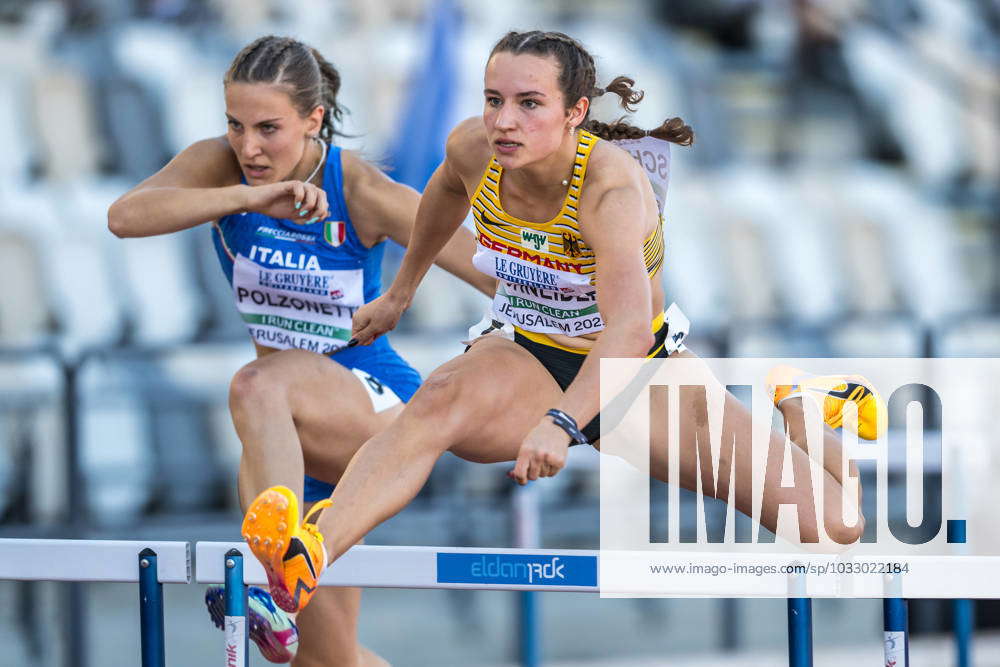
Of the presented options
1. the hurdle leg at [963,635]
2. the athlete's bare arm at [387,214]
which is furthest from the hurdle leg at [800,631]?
the hurdle leg at [963,635]

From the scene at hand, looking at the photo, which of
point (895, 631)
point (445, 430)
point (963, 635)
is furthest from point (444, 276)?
point (895, 631)

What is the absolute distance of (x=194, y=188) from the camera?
3518 millimetres

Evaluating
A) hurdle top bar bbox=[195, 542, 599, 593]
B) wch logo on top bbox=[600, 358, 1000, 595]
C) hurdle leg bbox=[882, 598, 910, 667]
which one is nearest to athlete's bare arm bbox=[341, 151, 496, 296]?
wch logo on top bbox=[600, 358, 1000, 595]

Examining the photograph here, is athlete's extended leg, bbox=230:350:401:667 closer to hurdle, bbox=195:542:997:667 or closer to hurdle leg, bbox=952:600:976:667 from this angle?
hurdle, bbox=195:542:997:667

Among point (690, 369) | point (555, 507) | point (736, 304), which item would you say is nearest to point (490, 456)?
point (690, 369)

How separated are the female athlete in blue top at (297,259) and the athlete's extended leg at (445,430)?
0.42 metres

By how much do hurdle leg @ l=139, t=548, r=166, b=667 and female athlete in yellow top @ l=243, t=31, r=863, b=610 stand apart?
50cm

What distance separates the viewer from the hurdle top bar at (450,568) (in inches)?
130

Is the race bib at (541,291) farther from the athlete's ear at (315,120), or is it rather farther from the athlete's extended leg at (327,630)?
the athlete's extended leg at (327,630)

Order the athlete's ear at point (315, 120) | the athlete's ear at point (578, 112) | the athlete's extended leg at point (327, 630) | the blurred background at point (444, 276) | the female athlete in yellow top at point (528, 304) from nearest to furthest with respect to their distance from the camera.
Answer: the female athlete in yellow top at point (528, 304)
the athlete's ear at point (578, 112)
the athlete's ear at point (315, 120)
the athlete's extended leg at point (327, 630)
the blurred background at point (444, 276)

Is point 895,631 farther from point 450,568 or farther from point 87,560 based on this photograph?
point 87,560

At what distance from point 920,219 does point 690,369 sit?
359 inches

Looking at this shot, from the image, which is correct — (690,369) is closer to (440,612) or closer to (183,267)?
(440,612)

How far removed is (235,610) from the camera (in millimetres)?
3143
